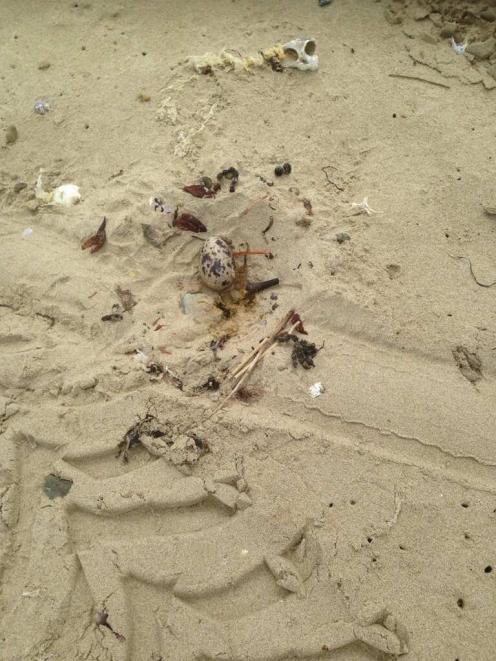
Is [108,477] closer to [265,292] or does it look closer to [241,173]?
[265,292]

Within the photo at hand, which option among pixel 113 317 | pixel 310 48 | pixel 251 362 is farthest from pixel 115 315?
pixel 310 48

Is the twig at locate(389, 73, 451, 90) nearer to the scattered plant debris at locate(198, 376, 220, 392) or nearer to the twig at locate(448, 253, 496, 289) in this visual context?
the twig at locate(448, 253, 496, 289)

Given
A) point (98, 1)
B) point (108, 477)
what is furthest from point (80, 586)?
point (98, 1)

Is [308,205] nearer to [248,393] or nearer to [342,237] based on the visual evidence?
[342,237]

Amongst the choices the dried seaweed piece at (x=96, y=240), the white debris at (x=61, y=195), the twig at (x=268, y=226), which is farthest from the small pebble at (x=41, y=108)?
the twig at (x=268, y=226)

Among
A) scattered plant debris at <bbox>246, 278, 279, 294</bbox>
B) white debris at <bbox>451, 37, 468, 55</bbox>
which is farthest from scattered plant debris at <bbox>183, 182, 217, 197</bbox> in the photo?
white debris at <bbox>451, 37, 468, 55</bbox>

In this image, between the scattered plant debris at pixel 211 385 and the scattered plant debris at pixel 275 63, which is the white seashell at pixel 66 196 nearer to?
the scattered plant debris at pixel 211 385
